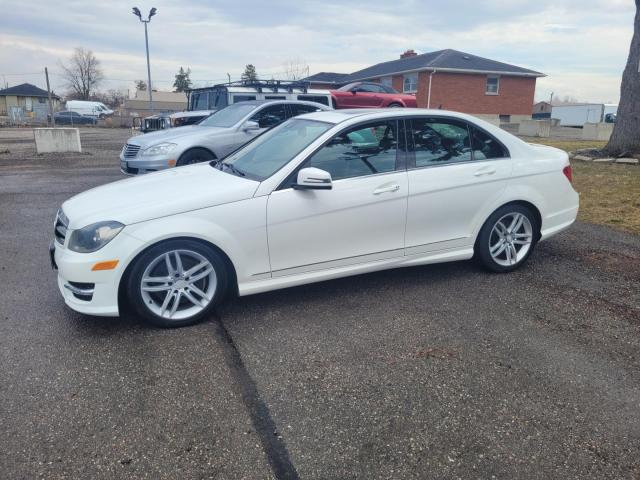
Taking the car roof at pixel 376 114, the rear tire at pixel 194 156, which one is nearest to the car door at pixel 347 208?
the car roof at pixel 376 114

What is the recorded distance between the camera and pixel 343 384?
3.14m

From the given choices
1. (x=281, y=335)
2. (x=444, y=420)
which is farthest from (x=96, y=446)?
(x=444, y=420)

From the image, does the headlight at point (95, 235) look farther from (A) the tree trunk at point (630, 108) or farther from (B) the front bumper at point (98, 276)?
(A) the tree trunk at point (630, 108)

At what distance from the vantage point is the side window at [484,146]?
487cm

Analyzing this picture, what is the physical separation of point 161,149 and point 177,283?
553 cm

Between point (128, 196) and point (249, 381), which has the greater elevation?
point (128, 196)

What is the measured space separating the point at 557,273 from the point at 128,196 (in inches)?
162

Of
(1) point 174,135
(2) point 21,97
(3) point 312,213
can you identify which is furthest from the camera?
(2) point 21,97

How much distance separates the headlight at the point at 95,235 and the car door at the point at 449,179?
7.89 feet

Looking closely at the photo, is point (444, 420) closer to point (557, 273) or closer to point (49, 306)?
point (557, 273)

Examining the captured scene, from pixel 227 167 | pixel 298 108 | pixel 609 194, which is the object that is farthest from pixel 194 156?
pixel 609 194

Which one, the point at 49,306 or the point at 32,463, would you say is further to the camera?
the point at 49,306

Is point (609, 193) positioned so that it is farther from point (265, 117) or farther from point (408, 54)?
point (408, 54)

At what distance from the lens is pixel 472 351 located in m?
3.55
